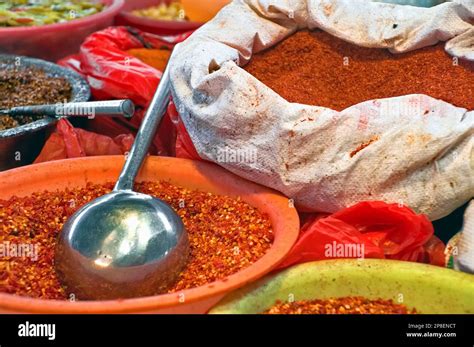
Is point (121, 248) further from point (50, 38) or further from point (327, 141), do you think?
point (50, 38)

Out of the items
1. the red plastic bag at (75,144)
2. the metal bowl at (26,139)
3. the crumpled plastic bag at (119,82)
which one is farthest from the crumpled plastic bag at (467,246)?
the metal bowl at (26,139)

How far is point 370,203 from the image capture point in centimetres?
160

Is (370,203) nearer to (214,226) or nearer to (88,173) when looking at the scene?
(214,226)

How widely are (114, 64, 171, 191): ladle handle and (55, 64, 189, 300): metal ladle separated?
15 centimetres

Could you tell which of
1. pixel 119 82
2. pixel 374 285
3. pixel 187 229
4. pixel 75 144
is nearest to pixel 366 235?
pixel 374 285

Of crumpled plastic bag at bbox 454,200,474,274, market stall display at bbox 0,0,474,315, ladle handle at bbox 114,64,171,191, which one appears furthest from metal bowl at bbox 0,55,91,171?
crumpled plastic bag at bbox 454,200,474,274

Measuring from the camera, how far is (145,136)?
6.14 ft

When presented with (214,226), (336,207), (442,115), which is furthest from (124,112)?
(442,115)

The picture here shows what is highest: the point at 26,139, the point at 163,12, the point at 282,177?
the point at 282,177

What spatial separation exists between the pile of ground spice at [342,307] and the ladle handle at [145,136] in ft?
1.75

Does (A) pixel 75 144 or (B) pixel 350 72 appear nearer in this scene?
(B) pixel 350 72

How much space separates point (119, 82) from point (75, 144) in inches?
12.4

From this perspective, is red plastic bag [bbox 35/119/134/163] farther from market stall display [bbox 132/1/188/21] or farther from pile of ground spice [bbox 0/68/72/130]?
market stall display [bbox 132/1/188/21]
